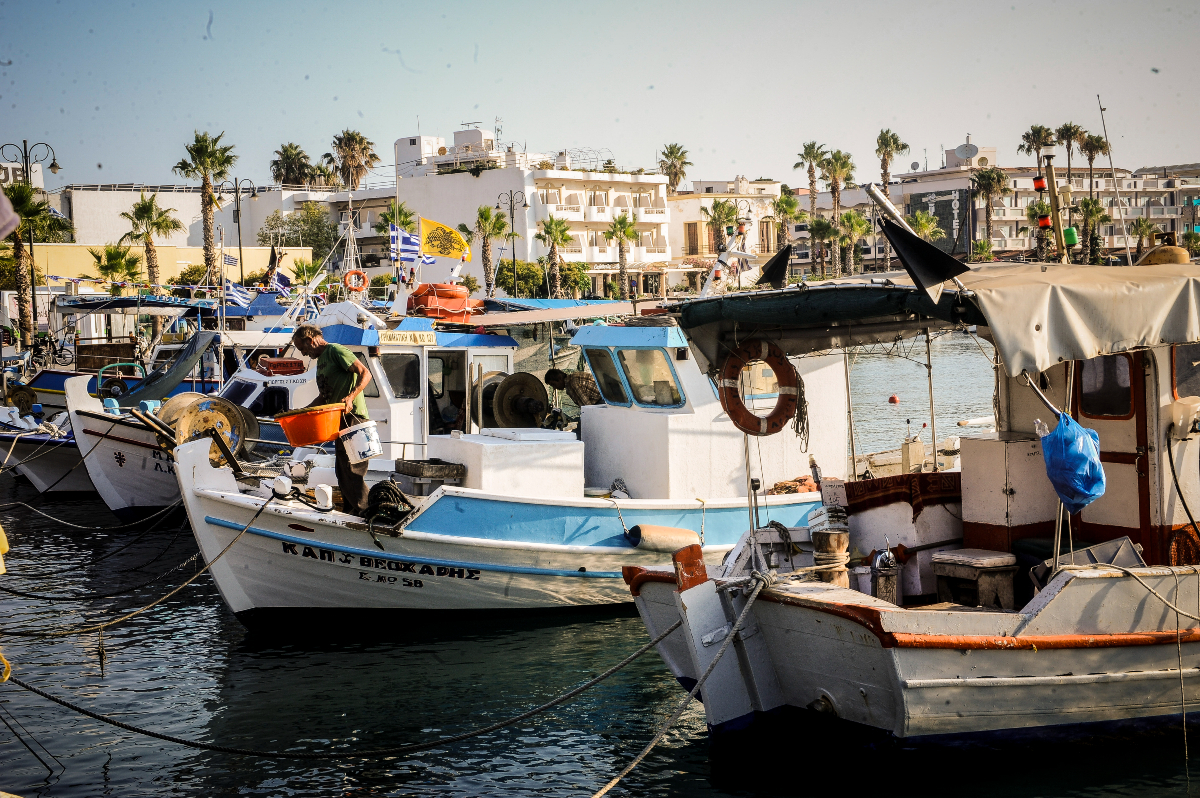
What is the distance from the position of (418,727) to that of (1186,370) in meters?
6.43

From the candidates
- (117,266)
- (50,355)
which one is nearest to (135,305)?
(50,355)

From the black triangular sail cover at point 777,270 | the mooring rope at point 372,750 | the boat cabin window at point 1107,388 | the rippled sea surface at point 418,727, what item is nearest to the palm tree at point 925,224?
the rippled sea surface at point 418,727

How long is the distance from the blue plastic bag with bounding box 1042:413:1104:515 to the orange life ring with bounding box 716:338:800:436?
2.14 metres

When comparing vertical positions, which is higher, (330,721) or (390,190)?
(390,190)

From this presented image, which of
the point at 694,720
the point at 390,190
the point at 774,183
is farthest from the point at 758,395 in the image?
the point at 774,183

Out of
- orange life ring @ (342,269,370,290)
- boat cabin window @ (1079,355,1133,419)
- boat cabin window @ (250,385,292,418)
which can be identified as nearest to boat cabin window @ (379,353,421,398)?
orange life ring @ (342,269,370,290)

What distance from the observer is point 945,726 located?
7.07 m

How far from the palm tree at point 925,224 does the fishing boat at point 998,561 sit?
6412 centimetres

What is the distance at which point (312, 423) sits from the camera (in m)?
10.4

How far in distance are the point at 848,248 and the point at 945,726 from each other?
77337mm

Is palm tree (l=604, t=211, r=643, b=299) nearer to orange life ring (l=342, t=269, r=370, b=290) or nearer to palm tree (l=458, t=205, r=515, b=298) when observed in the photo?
palm tree (l=458, t=205, r=515, b=298)

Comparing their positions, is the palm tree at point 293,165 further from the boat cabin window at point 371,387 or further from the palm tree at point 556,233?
the boat cabin window at point 371,387

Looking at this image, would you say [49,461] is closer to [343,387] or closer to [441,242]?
[441,242]

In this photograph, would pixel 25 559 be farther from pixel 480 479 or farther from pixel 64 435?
pixel 480 479
